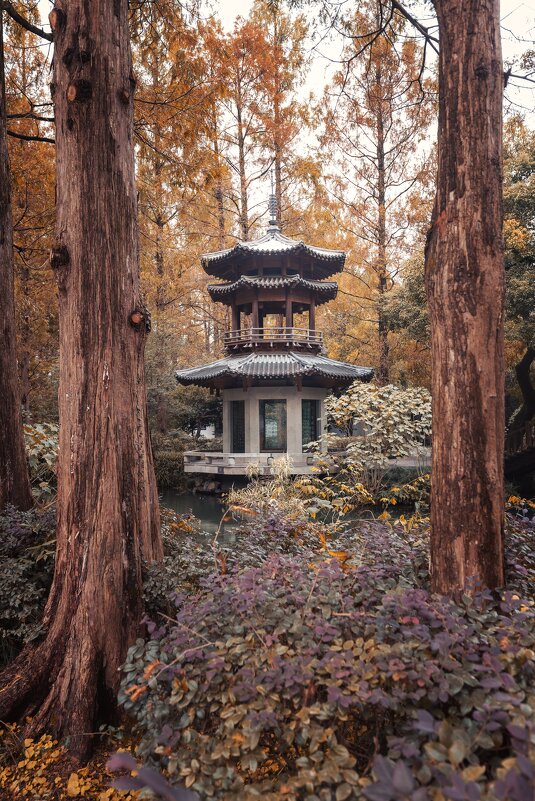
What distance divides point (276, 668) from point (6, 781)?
1.55 metres

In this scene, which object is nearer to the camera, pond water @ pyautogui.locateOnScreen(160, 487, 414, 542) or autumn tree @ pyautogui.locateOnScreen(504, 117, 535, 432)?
autumn tree @ pyautogui.locateOnScreen(504, 117, 535, 432)

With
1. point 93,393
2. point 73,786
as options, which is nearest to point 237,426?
point 93,393

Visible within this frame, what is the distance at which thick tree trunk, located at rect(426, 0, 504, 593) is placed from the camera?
183 centimetres

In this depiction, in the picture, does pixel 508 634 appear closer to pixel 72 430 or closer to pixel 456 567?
pixel 456 567

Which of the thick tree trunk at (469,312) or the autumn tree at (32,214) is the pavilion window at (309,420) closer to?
the autumn tree at (32,214)

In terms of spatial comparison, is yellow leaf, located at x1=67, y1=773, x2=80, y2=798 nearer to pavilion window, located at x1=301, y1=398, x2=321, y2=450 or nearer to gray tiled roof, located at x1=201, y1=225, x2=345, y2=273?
pavilion window, located at x1=301, y1=398, x2=321, y2=450

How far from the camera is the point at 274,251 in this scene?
41.9ft

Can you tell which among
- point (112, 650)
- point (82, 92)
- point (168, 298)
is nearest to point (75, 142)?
point (82, 92)

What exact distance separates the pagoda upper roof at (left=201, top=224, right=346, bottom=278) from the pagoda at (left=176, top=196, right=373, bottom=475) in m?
0.03

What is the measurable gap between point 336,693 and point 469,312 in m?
1.44

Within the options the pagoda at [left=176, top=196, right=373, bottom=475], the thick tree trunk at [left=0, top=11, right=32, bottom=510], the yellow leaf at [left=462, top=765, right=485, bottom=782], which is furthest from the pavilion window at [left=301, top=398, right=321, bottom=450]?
the yellow leaf at [left=462, top=765, right=485, bottom=782]

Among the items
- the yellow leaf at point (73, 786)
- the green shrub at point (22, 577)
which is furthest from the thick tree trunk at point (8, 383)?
the yellow leaf at point (73, 786)

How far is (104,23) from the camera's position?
2.33 meters

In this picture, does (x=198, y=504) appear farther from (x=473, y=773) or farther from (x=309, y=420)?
(x=473, y=773)
